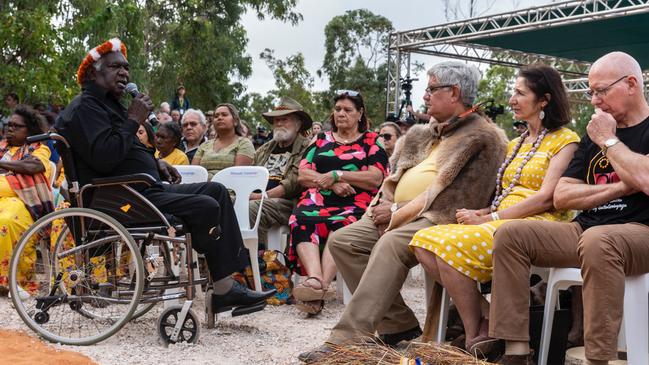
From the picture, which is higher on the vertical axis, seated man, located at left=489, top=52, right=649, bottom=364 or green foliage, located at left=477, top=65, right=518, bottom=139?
green foliage, located at left=477, top=65, right=518, bottom=139

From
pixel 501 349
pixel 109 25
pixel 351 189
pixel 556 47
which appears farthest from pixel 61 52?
pixel 556 47

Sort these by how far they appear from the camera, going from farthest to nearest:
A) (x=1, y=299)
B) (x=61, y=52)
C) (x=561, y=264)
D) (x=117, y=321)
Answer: (x=61, y=52)
(x=1, y=299)
(x=117, y=321)
(x=561, y=264)

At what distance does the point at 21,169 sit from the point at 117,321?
214 centimetres

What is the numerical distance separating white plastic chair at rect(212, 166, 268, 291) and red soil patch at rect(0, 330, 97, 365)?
182 cm

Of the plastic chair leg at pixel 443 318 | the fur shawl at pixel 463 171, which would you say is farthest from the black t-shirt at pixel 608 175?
the plastic chair leg at pixel 443 318

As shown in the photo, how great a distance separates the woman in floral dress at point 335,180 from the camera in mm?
5695

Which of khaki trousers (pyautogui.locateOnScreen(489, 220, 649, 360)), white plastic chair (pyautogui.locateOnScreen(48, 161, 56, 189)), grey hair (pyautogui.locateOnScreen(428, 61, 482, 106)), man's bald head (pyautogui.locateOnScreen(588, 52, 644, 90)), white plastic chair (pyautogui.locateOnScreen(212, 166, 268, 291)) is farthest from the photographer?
white plastic chair (pyautogui.locateOnScreen(48, 161, 56, 189))

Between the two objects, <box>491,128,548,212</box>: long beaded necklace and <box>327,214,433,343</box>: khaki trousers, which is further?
<box>491,128,548,212</box>: long beaded necklace

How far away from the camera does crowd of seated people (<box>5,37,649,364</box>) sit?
334cm

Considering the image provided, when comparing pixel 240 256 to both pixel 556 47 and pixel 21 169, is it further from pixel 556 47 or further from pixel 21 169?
pixel 556 47

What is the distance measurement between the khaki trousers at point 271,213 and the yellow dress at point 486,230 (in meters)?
2.46

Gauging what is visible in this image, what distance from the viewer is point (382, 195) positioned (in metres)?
4.84

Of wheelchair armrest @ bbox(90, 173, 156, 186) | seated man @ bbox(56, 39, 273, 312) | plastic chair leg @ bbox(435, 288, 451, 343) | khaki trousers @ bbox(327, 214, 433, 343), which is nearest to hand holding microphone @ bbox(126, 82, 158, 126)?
seated man @ bbox(56, 39, 273, 312)

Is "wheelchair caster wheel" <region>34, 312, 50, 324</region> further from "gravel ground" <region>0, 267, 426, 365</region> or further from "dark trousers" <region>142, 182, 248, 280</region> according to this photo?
"dark trousers" <region>142, 182, 248, 280</region>
